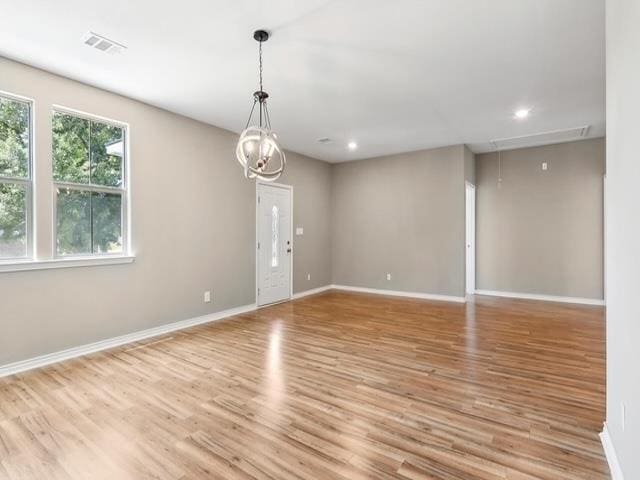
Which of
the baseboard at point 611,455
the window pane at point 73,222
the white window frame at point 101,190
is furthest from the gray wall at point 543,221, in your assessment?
the window pane at point 73,222

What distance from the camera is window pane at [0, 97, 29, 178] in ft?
10.2

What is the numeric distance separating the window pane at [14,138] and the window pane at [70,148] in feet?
0.74

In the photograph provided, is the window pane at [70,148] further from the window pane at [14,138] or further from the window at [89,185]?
the window pane at [14,138]

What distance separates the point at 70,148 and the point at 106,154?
36 centimetres

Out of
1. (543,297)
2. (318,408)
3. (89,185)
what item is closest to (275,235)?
(89,185)

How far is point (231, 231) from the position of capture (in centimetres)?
529

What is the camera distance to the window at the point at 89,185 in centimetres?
349

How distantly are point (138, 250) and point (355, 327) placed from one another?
9.55 ft

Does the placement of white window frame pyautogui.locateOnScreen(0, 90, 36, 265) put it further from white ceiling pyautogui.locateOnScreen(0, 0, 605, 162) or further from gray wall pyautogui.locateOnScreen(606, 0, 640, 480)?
gray wall pyautogui.locateOnScreen(606, 0, 640, 480)

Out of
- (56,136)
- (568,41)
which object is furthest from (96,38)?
(568,41)

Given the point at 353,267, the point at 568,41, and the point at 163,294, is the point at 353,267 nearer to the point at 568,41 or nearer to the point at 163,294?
the point at 163,294

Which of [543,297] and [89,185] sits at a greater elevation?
[89,185]

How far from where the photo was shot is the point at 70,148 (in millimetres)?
3574

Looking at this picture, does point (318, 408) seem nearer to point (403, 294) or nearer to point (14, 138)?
point (14, 138)
